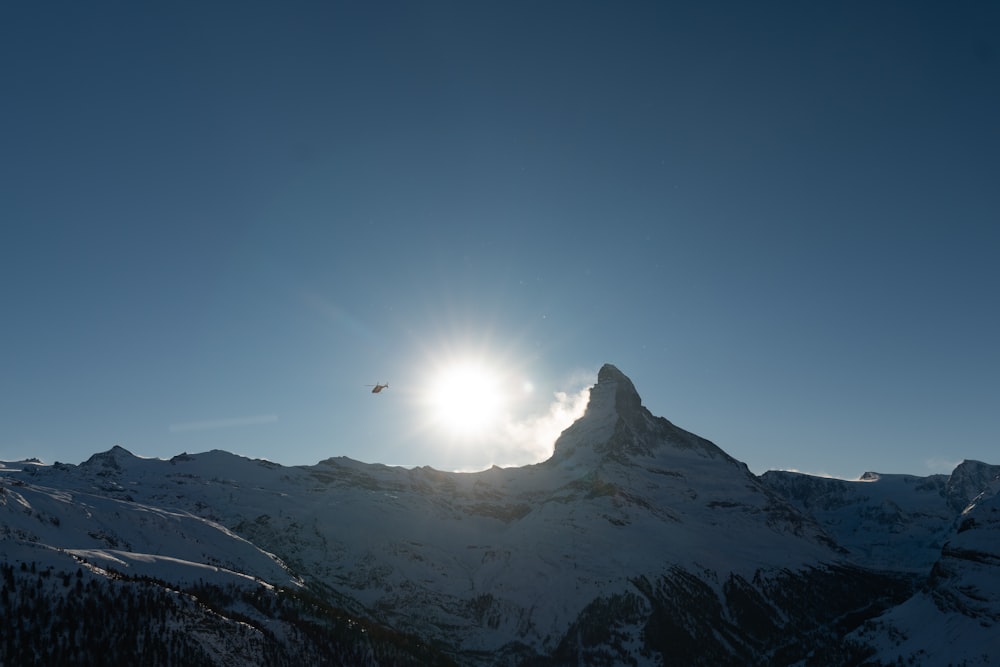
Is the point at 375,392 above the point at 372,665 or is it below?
above

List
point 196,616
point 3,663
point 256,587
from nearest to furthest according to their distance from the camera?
1. point 3,663
2. point 196,616
3. point 256,587

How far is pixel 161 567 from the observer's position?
18300 cm

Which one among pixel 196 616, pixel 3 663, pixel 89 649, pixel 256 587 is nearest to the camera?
pixel 3 663

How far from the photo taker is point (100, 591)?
146000 mm

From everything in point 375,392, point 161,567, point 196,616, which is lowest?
point 196,616

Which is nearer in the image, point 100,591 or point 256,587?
point 100,591

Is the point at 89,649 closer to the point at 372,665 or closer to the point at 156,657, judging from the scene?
the point at 156,657

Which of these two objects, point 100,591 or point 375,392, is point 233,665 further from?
point 375,392

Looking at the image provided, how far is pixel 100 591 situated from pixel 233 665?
1298 inches

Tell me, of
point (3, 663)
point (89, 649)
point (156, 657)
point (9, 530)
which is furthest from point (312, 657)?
point (9, 530)

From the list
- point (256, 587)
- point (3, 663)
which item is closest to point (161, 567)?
point (256, 587)

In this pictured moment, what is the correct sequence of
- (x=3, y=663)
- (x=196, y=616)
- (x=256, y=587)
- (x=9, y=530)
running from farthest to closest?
(x=256, y=587)
(x=9, y=530)
(x=196, y=616)
(x=3, y=663)

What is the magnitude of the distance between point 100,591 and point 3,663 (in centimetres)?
2444

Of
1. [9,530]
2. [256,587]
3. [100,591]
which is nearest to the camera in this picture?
[100,591]
